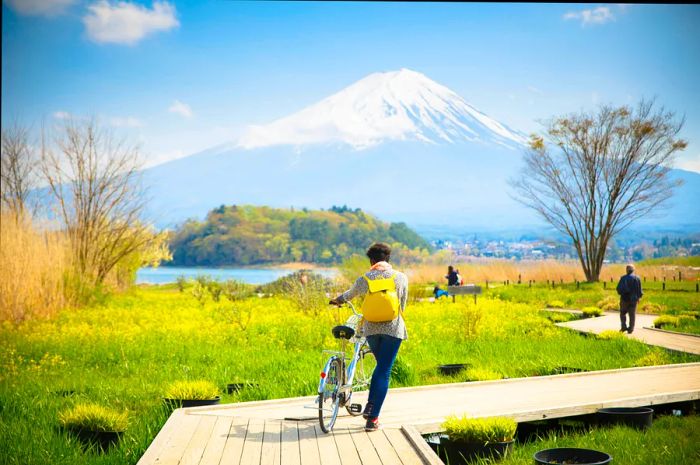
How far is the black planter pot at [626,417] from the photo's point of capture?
20.3 ft

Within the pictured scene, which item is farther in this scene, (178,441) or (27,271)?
(27,271)

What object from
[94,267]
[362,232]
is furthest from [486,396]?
[362,232]

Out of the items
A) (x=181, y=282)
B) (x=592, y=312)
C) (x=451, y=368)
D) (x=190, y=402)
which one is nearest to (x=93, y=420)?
(x=190, y=402)

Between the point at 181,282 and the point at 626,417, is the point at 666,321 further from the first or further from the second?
the point at 181,282

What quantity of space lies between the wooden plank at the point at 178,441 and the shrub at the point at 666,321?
747 cm

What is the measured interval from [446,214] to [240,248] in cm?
7537

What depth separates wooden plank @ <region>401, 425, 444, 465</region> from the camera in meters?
4.62

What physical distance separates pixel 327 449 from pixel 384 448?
36 cm

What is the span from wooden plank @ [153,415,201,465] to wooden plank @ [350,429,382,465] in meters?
1.11

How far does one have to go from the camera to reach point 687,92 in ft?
31.2

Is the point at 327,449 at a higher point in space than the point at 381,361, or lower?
lower

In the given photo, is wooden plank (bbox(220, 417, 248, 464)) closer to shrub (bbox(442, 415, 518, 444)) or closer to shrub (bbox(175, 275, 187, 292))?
shrub (bbox(442, 415, 518, 444))

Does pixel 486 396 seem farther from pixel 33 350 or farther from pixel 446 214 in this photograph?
pixel 446 214

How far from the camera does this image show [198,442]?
16.9 feet
